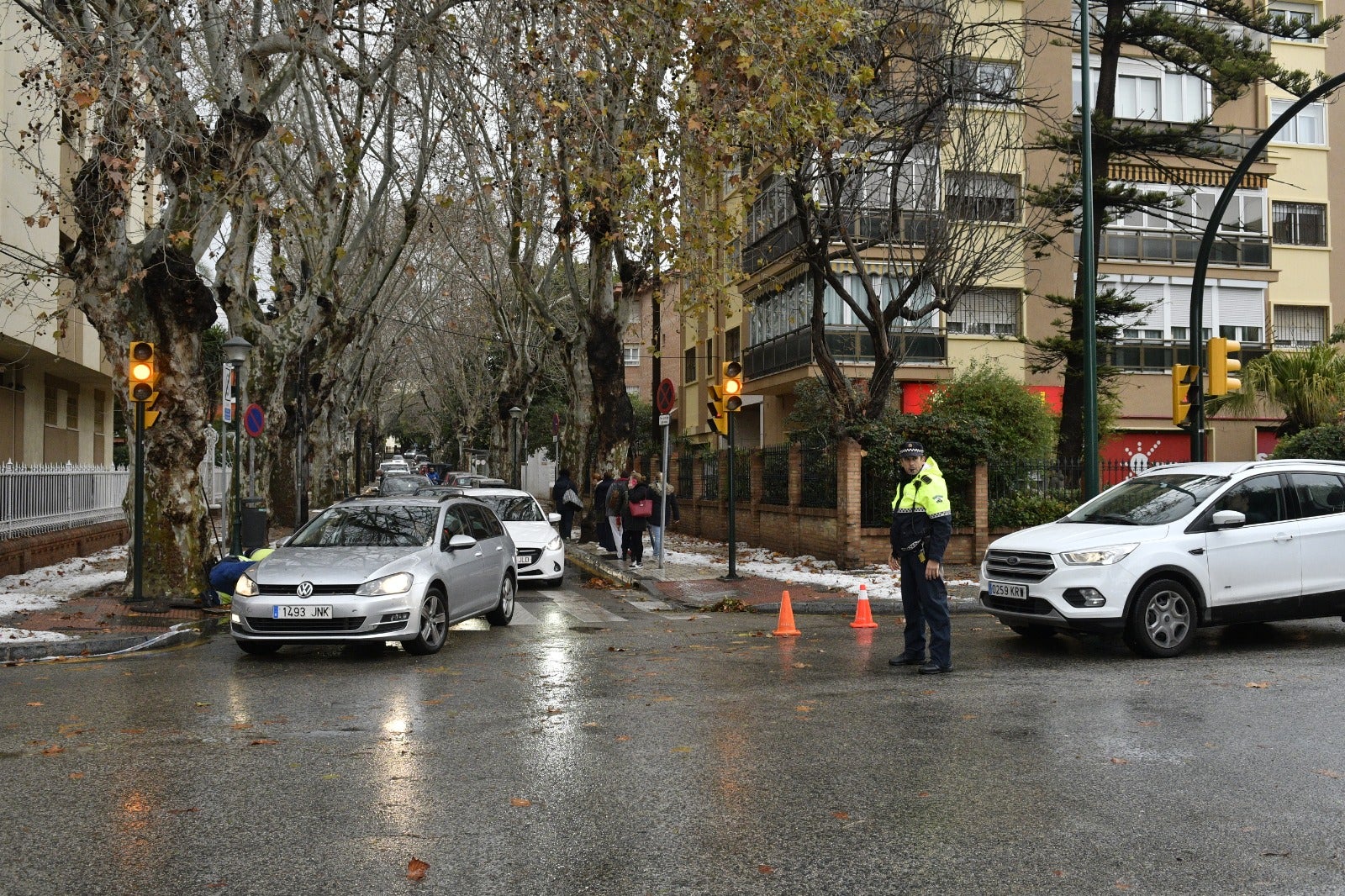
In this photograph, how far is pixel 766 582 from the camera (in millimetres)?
18797

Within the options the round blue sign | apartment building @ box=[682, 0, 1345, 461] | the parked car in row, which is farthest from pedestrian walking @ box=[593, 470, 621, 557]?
the parked car in row

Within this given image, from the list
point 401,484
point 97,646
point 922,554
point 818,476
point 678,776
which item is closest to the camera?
point 678,776

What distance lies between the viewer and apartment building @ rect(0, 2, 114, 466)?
2042 centimetres

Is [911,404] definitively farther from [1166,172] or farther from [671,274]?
[671,274]

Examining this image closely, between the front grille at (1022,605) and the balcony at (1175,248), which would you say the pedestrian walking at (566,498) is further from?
the balcony at (1175,248)

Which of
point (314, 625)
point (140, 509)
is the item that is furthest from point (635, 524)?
point (314, 625)

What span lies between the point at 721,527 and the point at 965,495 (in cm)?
860

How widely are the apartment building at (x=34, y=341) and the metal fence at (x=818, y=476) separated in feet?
39.1

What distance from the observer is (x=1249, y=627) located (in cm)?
1278

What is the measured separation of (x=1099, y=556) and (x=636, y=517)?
1192 cm

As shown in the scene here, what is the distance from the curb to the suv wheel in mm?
9148

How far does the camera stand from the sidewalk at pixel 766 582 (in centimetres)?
1602

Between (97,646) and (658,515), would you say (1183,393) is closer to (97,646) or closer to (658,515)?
(658,515)

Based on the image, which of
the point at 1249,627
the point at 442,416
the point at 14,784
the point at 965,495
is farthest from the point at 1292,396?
the point at 442,416
